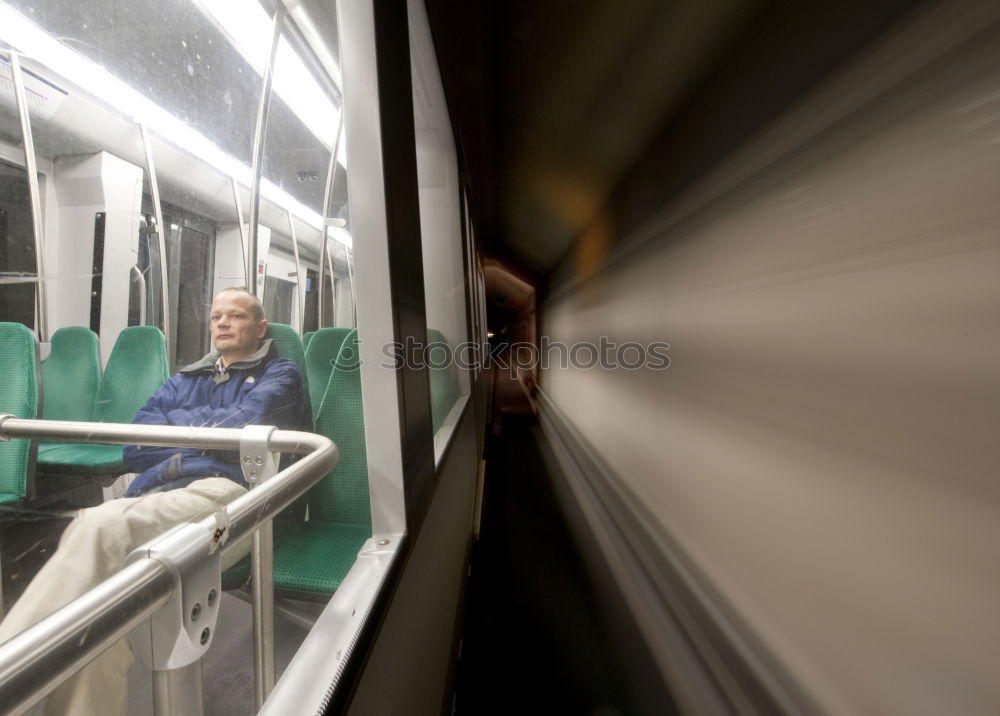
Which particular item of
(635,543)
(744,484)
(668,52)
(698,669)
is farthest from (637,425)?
(668,52)

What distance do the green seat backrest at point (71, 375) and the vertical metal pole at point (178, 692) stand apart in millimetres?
408

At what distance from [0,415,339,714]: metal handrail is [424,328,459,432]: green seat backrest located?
3.75 ft

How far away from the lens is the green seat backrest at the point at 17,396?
555mm

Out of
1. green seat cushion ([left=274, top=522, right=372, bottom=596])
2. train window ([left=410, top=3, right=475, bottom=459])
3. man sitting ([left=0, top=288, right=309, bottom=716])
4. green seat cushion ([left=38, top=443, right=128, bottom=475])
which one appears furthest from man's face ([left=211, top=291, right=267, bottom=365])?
green seat cushion ([left=274, top=522, right=372, bottom=596])

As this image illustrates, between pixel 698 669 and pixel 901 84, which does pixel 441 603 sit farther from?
pixel 901 84

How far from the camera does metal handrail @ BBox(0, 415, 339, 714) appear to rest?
0.24 metres

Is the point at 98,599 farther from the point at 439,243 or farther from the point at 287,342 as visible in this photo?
the point at 439,243

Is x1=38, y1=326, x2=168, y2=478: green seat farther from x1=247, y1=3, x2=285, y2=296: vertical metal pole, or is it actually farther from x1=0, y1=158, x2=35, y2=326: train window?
x1=247, y1=3, x2=285, y2=296: vertical metal pole

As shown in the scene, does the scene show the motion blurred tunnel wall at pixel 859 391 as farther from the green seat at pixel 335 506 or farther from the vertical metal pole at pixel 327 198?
the vertical metal pole at pixel 327 198

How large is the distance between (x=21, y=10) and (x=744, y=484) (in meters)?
2.18

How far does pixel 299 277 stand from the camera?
1468mm

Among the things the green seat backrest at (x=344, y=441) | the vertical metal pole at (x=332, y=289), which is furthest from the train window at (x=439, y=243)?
the vertical metal pole at (x=332, y=289)

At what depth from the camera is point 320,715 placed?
1.79 ft

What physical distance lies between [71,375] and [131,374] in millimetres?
83
